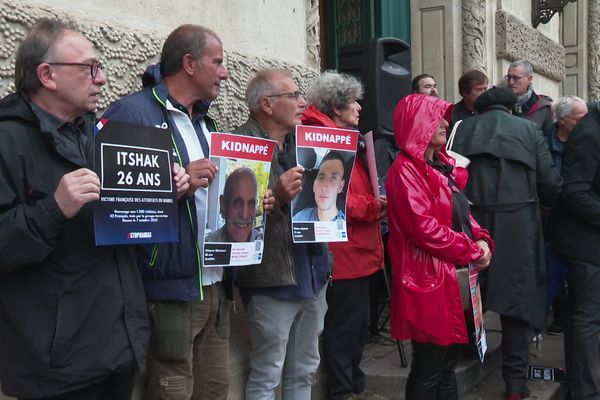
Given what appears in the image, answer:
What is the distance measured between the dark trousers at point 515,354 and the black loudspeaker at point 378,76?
146cm

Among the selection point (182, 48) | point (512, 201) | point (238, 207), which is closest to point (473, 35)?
point (512, 201)

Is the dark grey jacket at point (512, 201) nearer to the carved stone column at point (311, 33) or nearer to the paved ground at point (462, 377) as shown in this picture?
the paved ground at point (462, 377)

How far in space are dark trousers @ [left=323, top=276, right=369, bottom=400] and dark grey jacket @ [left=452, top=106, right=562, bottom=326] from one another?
2.63ft

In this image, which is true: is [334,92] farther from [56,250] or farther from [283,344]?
[56,250]

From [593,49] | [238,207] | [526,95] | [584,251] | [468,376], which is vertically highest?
[593,49]

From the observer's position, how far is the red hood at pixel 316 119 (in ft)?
12.7

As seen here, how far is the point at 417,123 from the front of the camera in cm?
357

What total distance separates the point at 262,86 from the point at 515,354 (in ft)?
7.38

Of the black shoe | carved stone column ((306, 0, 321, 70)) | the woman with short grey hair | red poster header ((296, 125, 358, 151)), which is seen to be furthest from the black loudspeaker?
the black shoe

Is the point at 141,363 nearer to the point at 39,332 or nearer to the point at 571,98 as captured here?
the point at 39,332

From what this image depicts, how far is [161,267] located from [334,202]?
93 centimetres

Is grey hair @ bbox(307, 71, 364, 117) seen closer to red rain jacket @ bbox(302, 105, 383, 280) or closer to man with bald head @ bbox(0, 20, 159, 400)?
red rain jacket @ bbox(302, 105, 383, 280)

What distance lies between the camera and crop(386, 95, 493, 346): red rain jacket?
11.3 ft

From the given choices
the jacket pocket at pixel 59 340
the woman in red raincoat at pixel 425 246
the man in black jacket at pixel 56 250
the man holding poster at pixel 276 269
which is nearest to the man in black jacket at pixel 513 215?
the woman in red raincoat at pixel 425 246
